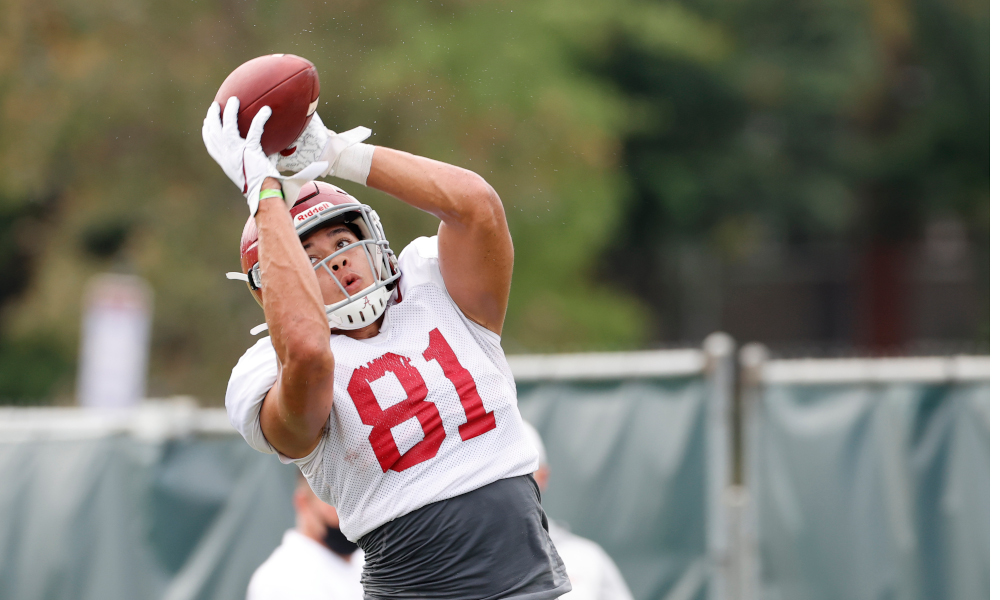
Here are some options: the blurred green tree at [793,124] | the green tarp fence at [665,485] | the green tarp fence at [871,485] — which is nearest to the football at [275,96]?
the green tarp fence at [665,485]

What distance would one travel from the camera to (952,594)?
4566 mm

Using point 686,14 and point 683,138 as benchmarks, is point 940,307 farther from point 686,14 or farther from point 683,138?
point 686,14

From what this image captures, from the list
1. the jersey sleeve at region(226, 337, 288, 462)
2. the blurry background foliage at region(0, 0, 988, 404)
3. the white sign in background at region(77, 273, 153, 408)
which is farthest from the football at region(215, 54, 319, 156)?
the blurry background foliage at region(0, 0, 988, 404)

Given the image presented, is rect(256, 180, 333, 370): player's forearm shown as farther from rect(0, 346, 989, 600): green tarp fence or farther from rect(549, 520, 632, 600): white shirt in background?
rect(0, 346, 989, 600): green tarp fence

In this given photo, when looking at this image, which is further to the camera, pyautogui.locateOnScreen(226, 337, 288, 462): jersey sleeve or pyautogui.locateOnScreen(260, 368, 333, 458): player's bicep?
pyautogui.locateOnScreen(226, 337, 288, 462): jersey sleeve

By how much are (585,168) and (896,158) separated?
860 centimetres

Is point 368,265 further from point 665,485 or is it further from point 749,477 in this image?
point 749,477

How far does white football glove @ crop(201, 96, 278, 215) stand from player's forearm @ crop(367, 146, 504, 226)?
28 centimetres

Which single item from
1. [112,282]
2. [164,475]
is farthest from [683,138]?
[164,475]

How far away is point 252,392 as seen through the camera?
8.64ft

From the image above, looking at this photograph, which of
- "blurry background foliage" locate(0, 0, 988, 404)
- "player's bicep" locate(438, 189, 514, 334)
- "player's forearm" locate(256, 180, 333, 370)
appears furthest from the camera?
"blurry background foliage" locate(0, 0, 988, 404)

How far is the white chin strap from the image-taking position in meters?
2.69

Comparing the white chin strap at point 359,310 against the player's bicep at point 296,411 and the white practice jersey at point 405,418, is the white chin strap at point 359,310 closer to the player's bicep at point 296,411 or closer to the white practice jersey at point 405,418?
the white practice jersey at point 405,418

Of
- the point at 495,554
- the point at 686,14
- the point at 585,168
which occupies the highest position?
the point at 686,14
